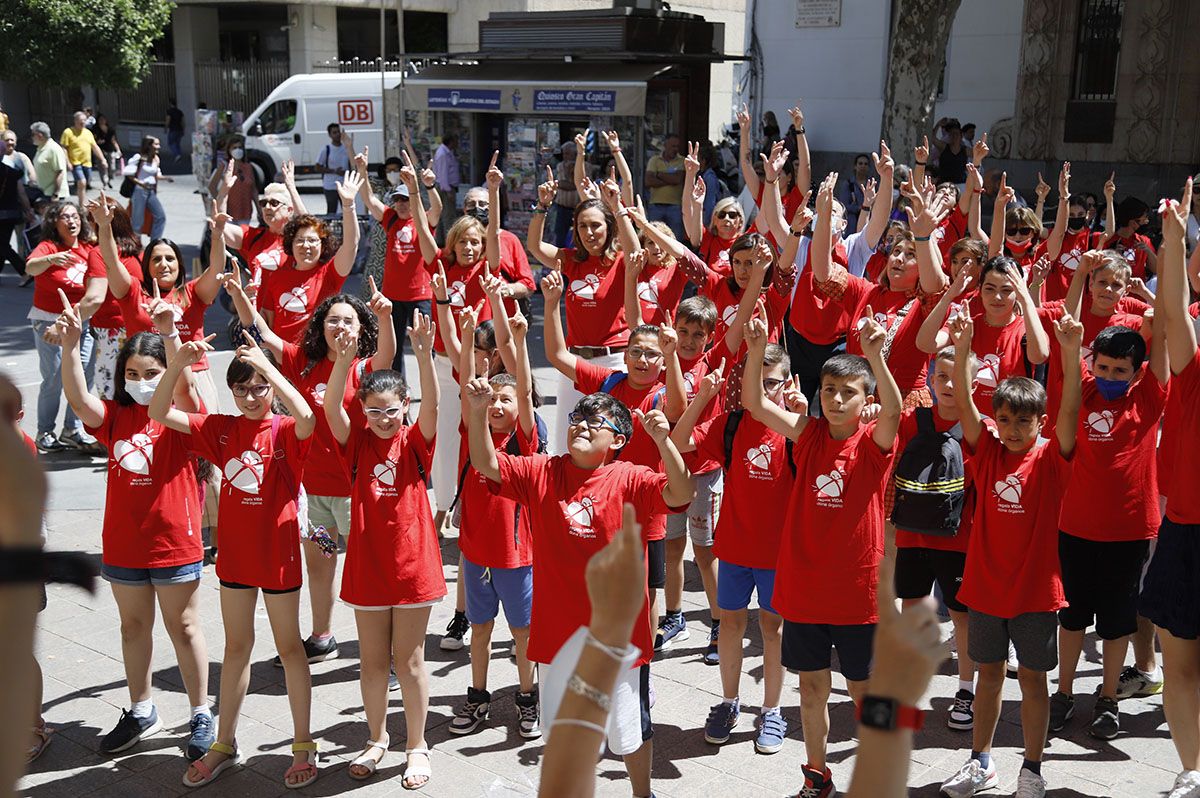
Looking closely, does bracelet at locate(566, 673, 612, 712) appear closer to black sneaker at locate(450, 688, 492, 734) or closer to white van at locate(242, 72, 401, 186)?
black sneaker at locate(450, 688, 492, 734)

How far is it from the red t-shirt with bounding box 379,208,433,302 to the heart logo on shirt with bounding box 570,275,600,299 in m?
1.93

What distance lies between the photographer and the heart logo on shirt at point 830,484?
4.59 m

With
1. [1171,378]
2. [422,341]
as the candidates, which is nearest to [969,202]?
[1171,378]

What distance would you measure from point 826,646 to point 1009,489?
0.92 metres

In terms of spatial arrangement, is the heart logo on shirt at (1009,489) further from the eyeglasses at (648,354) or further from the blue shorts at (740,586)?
the eyeglasses at (648,354)

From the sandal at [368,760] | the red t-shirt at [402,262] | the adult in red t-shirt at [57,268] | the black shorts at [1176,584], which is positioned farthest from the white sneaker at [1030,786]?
the adult in red t-shirt at [57,268]

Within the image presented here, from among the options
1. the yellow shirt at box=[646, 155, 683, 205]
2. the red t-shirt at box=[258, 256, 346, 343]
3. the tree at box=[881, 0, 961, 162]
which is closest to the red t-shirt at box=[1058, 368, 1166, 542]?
the red t-shirt at box=[258, 256, 346, 343]

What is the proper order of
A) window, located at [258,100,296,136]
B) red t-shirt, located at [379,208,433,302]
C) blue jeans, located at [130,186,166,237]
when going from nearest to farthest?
red t-shirt, located at [379,208,433,302] → blue jeans, located at [130,186,166,237] → window, located at [258,100,296,136]

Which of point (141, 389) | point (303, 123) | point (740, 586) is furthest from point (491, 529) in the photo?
point (303, 123)

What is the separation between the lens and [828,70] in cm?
2172

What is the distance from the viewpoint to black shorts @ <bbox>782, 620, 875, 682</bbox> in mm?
4633

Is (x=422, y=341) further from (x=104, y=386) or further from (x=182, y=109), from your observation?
(x=182, y=109)

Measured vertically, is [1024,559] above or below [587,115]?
below

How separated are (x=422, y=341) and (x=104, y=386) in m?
4.48
